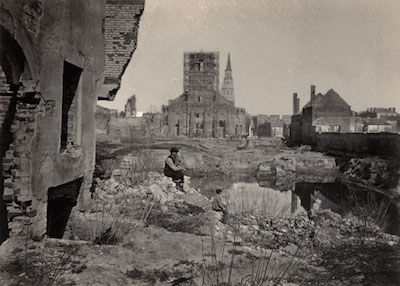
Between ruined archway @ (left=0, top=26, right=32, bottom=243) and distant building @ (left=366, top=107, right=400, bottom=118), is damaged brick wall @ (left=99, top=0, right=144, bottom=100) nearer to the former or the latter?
ruined archway @ (left=0, top=26, right=32, bottom=243)

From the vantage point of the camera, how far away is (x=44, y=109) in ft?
19.1

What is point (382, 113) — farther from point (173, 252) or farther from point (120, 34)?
point (173, 252)

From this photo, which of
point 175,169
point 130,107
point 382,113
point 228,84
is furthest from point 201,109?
point 228,84

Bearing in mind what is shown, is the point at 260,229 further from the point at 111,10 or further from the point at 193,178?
the point at 193,178

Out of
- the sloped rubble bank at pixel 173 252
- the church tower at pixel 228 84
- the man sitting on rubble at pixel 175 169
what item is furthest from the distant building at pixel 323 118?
the church tower at pixel 228 84

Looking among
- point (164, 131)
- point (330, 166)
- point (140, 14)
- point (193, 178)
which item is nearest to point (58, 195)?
point (140, 14)

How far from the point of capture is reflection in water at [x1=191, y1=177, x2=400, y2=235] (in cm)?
1254

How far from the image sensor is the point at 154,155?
80.2ft

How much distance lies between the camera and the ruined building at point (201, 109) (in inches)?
2256

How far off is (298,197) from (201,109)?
1618 inches

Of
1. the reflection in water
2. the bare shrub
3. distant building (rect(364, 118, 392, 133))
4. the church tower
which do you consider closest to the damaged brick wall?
the reflection in water

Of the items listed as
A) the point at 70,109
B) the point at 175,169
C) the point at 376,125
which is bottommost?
the point at 175,169

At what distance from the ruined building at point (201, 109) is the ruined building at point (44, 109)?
49.2 m

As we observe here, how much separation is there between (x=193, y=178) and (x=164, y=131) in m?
35.5
